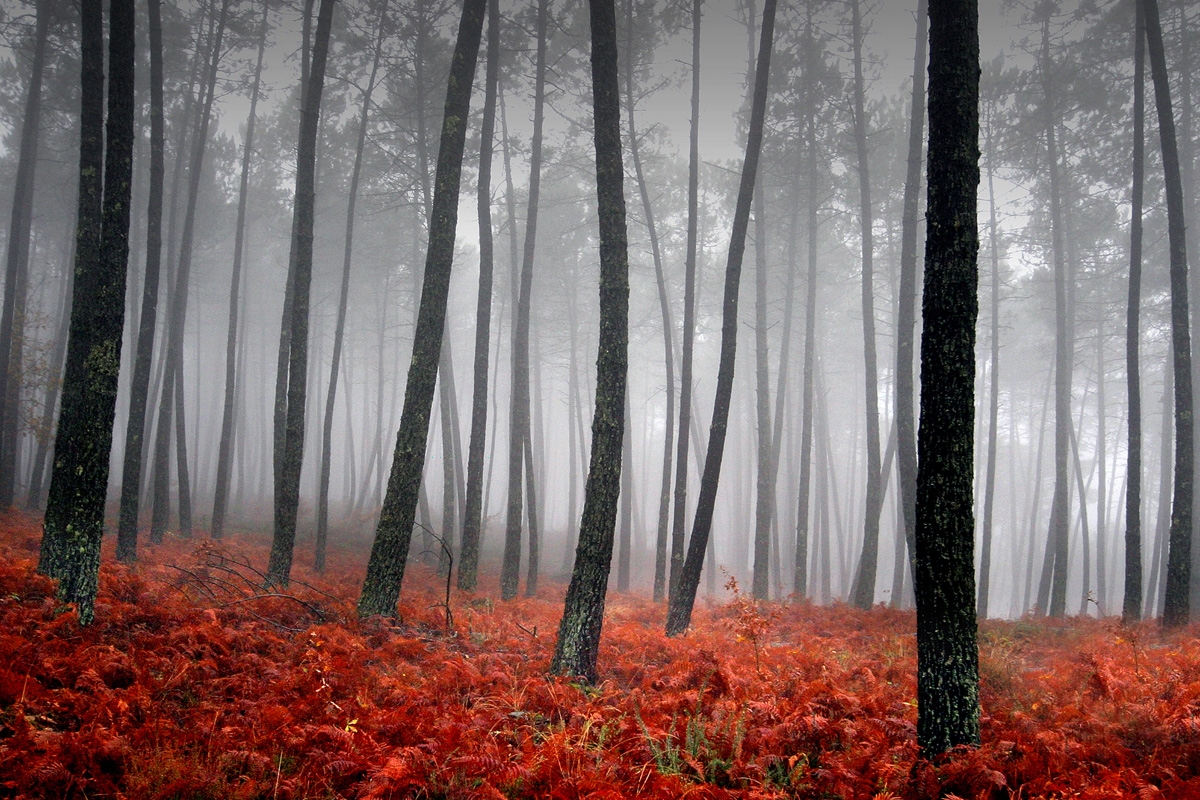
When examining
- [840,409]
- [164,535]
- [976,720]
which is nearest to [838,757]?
[976,720]

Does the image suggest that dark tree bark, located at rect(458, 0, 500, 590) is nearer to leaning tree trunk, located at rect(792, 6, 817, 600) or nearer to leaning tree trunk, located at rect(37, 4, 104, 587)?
leaning tree trunk, located at rect(37, 4, 104, 587)

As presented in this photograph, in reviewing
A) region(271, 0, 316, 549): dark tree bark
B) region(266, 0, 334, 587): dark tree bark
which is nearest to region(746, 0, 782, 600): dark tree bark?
region(266, 0, 334, 587): dark tree bark

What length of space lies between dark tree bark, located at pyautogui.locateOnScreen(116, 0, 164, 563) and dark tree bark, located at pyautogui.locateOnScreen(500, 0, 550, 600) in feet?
23.9

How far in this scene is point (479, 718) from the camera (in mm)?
4469

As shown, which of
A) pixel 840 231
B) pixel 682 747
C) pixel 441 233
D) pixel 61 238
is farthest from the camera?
pixel 61 238

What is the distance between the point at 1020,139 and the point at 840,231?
230 inches

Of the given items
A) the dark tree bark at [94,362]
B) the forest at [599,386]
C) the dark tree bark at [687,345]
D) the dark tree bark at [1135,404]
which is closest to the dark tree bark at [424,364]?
the forest at [599,386]

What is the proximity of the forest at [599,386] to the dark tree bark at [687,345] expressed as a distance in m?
0.11

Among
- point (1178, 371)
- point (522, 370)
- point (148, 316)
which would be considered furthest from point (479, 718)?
point (1178, 371)

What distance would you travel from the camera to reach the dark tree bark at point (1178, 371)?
1011 cm

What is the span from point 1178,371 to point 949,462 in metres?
10.1

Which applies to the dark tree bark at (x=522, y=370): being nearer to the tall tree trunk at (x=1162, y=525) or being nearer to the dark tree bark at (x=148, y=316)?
the dark tree bark at (x=148, y=316)

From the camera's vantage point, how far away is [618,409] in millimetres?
6727

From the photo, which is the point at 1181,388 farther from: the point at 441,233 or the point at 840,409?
the point at 840,409
